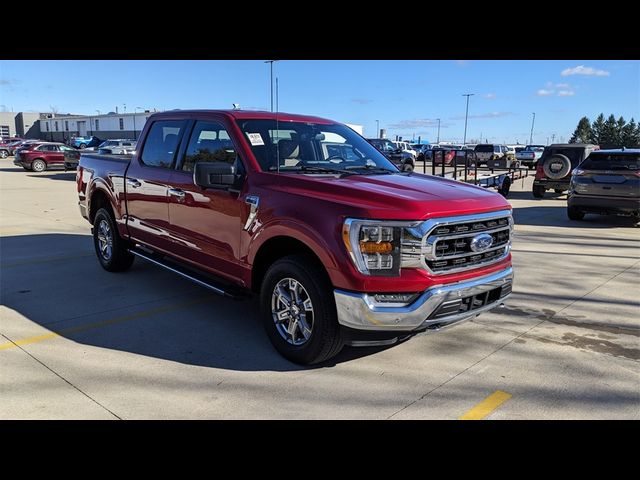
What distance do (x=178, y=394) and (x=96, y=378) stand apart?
0.73m

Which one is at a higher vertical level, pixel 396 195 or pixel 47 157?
pixel 396 195

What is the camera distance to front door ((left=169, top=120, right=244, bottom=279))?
4449 mm

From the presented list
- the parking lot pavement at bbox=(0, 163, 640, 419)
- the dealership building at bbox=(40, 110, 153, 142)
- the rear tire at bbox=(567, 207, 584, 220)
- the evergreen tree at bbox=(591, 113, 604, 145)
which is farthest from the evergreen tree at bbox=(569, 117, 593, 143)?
the parking lot pavement at bbox=(0, 163, 640, 419)

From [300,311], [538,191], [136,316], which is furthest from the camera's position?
[538,191]

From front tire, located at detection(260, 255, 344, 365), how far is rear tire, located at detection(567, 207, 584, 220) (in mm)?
9775

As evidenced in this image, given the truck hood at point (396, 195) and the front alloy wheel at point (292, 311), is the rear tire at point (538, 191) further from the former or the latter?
the front alloy wheel at point (292, 311)

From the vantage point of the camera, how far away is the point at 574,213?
461 inches

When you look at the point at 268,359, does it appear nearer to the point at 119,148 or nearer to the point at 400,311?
the point at 400,311

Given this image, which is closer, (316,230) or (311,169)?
(316,230)

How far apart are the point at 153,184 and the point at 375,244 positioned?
3.14m

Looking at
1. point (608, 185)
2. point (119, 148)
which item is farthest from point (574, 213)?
point (119, 148)

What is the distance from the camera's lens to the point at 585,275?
22.4 ft

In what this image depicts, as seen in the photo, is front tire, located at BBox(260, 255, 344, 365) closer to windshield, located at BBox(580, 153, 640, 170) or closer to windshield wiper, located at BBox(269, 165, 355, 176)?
windshield wiper, located at BBox(269, 165, 355, 176)
